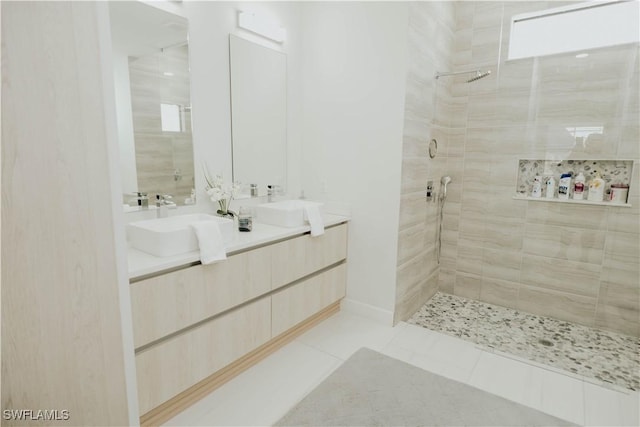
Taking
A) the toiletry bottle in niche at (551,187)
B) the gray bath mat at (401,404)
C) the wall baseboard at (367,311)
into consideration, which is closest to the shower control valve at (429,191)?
the toiletry bottle in niche at (551,187)

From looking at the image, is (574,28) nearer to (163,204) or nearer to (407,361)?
(407,361)

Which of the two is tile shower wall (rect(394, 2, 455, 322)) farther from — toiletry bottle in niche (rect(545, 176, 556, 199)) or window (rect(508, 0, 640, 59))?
toiletry bottle in niche (rect(545, 176, 556, 199))

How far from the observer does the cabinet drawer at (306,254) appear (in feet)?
7.50

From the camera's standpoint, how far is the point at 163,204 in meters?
2.20

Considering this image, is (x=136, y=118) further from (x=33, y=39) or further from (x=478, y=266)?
(x=478, y=266)

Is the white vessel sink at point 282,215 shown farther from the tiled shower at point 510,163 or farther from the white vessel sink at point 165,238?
the tiled shower at point 510,163

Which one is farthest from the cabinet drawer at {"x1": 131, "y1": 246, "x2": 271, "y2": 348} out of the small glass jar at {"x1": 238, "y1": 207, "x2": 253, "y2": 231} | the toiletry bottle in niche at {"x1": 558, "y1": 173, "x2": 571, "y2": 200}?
the toiletry bottle in niche at {"x1": 558, "y1": 173, "x2": 571, "y2": 200}

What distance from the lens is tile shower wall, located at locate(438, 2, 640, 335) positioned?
8.85 feet

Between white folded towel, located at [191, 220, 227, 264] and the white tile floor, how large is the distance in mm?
829

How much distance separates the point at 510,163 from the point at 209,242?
2619 mm

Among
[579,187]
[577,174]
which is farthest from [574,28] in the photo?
[579,187]

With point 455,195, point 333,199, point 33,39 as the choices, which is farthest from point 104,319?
point 455,195

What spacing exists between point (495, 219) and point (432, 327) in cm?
114

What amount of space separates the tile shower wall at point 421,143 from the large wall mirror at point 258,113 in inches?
39.4
